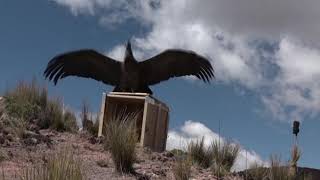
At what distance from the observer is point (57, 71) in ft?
47.3

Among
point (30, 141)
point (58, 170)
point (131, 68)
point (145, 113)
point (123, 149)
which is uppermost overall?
point (131, 68)

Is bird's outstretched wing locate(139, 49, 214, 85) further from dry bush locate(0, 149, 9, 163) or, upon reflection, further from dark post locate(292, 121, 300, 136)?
dry bush locate(0, 149, 9, 163)

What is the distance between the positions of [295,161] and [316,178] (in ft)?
8.03

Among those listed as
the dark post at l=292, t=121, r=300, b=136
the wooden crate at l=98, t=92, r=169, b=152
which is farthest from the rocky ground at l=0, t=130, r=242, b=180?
the dark post at l=292, t=121, r=300, b=136

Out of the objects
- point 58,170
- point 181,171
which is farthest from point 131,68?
point 58,170

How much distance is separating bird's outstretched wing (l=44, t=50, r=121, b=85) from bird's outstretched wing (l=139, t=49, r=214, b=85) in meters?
0.68

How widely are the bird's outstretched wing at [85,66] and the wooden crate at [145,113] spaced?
170 cm

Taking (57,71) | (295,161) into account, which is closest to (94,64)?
(57,71)

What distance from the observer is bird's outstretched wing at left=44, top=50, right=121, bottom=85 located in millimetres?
14094

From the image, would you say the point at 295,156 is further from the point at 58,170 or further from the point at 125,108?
the point at 58,170

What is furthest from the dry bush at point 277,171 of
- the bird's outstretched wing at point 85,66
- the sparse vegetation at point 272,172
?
the bird's outstretched wing at point 85,66

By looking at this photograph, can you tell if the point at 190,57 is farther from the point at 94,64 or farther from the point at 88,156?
the point at 88,156

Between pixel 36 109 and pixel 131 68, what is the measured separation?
2.18m

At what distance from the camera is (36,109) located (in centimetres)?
1346
